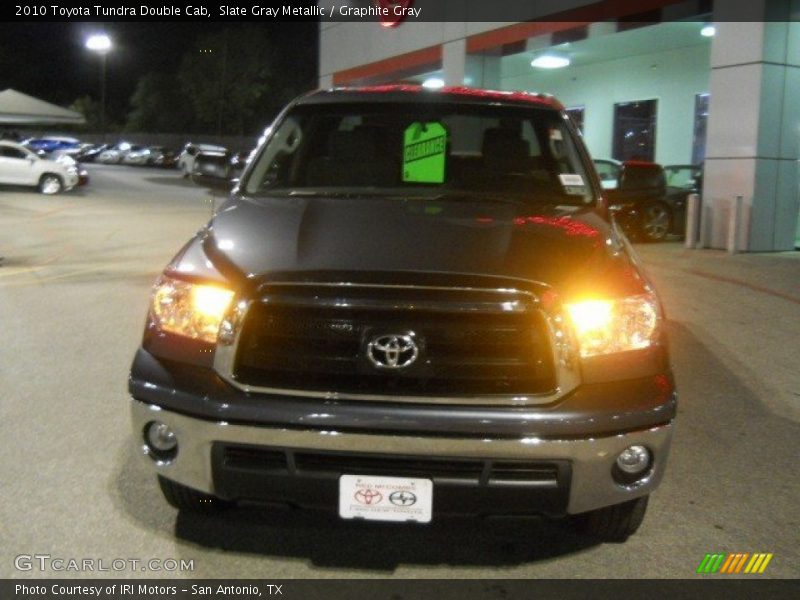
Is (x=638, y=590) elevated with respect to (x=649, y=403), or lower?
lower

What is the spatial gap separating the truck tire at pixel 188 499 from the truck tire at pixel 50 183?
25710mm

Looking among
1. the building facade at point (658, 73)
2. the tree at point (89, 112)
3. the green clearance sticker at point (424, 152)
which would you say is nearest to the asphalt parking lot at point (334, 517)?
the green clearance sticker at point (424, 152)

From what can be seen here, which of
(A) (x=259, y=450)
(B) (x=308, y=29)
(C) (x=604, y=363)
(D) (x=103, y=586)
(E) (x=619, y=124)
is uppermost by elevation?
(B) (x=308, y=29)

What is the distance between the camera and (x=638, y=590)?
11.4ft

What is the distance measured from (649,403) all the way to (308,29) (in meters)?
64.9

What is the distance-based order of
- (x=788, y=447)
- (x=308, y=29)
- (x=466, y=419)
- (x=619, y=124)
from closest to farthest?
(x=466, y=419), (x=788, y=447), (x=619, y=124), (x=308, y=29)

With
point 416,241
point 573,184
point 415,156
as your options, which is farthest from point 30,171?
point 416,241

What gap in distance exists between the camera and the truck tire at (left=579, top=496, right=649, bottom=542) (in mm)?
3676

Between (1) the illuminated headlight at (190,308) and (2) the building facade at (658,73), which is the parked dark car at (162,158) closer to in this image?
(2) the building facade at (658,73)

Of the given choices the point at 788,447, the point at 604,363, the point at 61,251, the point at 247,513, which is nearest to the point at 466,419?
the point at 604,363

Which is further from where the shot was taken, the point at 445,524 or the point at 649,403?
the point at 445,524

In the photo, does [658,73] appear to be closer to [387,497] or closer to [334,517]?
[334,517]

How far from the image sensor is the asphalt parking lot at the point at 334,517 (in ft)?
12.0

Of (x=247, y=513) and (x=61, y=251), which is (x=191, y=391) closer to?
(x=247, y=513)
